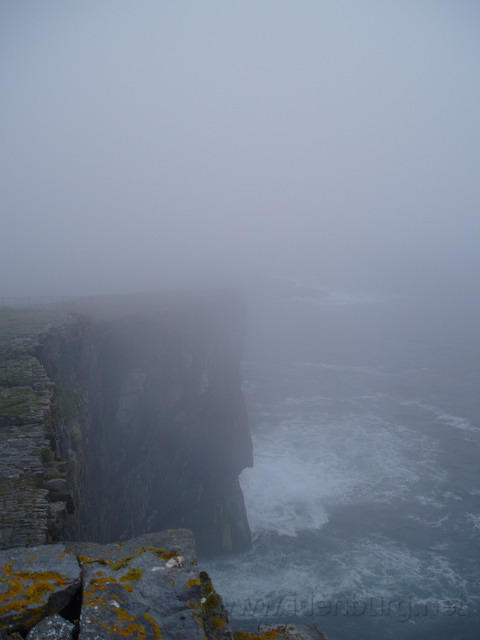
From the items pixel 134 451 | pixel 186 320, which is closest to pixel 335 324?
pixel 186 320

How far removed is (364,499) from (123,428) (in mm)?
23497

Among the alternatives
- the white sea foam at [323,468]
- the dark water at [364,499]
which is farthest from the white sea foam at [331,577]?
the white sea foam at [323,468]

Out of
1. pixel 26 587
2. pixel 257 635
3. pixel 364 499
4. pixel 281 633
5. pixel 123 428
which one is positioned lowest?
pixel 364 499

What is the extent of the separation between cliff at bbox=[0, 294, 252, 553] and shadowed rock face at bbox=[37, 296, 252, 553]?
9 cm

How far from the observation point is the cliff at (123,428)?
10562 millimetres

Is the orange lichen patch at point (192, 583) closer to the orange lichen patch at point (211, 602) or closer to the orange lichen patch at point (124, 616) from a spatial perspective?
the orange lichen patch at point (211, 602)

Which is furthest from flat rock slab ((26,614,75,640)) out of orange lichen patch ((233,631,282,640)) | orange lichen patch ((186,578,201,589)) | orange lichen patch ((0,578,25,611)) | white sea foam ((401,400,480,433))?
white sea foam ((401,400,480,433))

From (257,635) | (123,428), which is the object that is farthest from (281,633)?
(123,428)

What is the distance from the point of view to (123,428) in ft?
91.8

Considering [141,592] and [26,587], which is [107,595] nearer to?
[141,592]

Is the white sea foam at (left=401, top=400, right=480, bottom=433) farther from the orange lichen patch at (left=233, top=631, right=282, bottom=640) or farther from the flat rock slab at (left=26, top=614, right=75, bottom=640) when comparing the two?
the flat rock slab at (left=26, top=614, right=75, bottom=640)

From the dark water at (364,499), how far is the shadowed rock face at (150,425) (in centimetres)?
412

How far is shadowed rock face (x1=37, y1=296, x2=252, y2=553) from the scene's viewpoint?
20797 millimetres

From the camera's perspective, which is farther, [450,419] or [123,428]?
[450,419]
